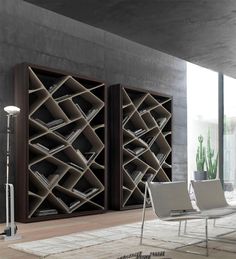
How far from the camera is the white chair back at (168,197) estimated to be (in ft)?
13.3

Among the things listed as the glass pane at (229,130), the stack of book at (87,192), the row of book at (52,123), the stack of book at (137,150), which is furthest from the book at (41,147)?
the glass pane at (229,130)

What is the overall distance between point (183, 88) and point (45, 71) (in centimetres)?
381

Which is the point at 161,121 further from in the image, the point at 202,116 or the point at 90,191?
the point at 90,191

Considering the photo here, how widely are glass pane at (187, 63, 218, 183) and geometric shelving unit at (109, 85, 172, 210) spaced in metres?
1.53

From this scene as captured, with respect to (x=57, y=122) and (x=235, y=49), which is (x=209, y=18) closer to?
(x=235, y=49)

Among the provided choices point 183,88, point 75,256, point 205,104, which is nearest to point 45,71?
point 75,256

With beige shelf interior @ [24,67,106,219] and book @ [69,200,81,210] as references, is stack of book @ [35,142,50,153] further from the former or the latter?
book @ [69,200,81,210]

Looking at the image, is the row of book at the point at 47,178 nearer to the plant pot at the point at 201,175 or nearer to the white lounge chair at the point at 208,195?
the white lounge chair at the point at 208,195

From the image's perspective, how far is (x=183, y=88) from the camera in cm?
870

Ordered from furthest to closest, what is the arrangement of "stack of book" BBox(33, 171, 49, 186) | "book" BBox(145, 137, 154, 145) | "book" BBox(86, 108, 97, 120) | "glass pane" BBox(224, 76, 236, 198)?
"glass pane" BBox(224, 76, 236, 198)
"book" BBox(145, 137, 154, 145)
"book" BBox(86, 108, 97, 120)
"stack of book" BBox(33, 171, 49, 186)

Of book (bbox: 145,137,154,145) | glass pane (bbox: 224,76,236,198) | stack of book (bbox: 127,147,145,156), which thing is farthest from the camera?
glass pane (bbox: 224,76,236,198)

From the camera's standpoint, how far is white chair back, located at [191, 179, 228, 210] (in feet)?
15.4

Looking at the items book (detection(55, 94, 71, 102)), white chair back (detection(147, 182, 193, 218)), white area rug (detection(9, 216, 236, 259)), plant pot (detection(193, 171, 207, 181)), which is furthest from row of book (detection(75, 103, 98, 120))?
plant pot (detection(193, 171, 207, 181))

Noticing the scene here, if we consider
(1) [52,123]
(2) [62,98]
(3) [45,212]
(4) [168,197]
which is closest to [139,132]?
(2) [62,98]
